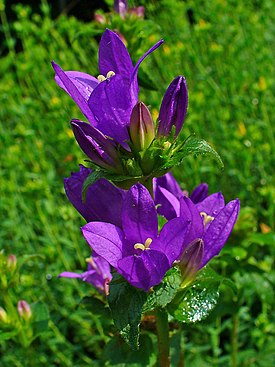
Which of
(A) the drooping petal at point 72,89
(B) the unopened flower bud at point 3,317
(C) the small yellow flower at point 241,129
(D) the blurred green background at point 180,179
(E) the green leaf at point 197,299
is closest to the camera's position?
(A) the drooping petal at point 72,89

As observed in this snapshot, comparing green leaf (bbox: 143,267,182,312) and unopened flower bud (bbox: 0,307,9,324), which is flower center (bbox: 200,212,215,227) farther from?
unopened flower bud (bbox: 0,307,9,324)

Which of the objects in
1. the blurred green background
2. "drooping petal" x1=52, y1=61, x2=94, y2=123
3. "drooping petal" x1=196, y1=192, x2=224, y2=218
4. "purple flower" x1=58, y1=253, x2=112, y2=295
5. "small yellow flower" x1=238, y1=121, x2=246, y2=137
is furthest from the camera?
"small yellow flower" x1=238, y1=121, x2=246, y2=137

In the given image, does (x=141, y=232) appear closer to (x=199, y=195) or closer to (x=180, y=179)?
(x=199, y=195)

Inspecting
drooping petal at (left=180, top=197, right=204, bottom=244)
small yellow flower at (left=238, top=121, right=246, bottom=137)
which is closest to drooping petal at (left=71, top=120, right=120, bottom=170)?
drooping petal at (left=180, top=197, right=204, bottom=244)

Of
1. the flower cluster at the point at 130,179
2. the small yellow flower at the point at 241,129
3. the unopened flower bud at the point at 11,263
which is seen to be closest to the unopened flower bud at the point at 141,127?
the flower cluster at the point at 130,179

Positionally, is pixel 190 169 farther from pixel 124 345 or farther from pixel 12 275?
pixel 124 345

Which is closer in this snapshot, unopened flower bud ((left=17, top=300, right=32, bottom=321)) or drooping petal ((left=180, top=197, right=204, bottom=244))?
drooping petal ((left=180, top=197, right=204, bottom=244))

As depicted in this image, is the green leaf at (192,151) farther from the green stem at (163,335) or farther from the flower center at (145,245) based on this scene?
the green stem at (163,335)
